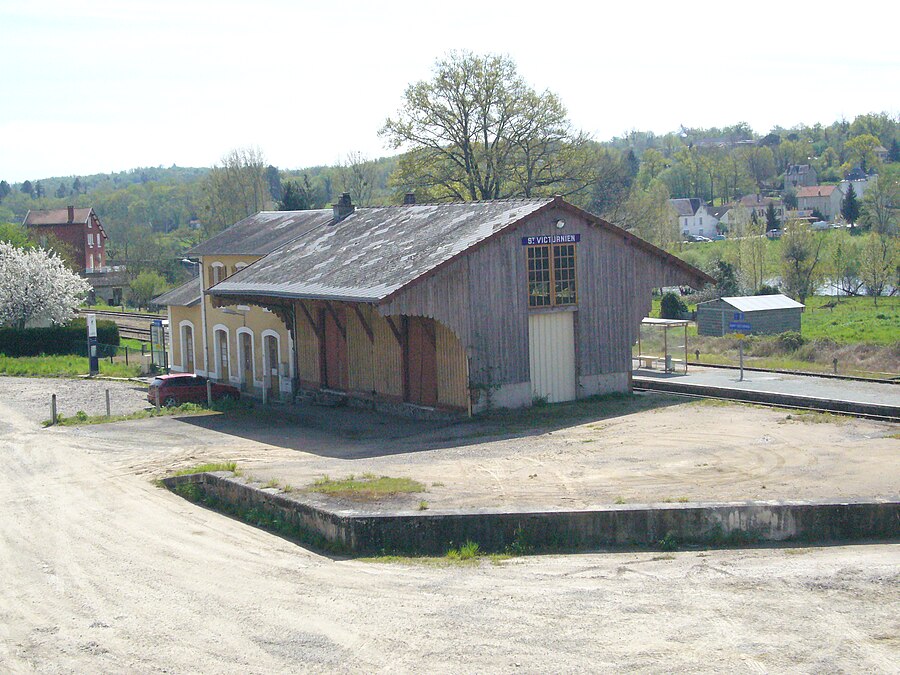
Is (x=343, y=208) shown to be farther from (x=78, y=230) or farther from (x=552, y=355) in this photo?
(x=78, y=230)

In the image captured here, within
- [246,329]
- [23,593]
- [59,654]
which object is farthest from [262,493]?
[246,329]

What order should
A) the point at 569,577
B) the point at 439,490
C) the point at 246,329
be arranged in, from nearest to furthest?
the point at 569,577, the point at 439,490, the point at 246,329

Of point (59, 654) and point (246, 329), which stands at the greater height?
point (246, 329)

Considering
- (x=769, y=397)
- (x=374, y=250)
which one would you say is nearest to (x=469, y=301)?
(x=374, y=250)

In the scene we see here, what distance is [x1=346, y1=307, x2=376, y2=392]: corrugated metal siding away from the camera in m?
25.3

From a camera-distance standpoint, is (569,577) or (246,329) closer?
(569,577)

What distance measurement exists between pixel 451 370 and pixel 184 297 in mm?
16923

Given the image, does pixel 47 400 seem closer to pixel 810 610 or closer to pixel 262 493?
pixel 262 493

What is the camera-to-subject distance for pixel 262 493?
14273 mm

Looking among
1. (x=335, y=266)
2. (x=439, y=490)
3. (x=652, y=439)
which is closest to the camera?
(x=439, y=490)

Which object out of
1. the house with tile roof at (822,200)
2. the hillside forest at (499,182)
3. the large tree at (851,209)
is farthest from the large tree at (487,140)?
the house with tile roof at (822,200)

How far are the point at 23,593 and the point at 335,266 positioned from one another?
14.9 metres

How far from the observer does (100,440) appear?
75.0 feet

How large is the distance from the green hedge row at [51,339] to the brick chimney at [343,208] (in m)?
19.8
